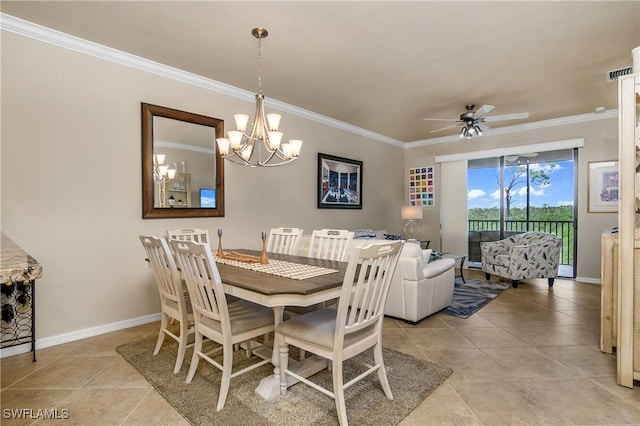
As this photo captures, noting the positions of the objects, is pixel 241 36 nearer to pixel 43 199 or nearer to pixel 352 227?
pixel 43 199

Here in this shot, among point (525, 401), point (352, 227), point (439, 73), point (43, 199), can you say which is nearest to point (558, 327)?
point (525, 401)

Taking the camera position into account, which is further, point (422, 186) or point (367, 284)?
point (422, 186)

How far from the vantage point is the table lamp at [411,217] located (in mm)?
5977

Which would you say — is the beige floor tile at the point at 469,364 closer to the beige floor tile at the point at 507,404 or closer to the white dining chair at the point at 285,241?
the beige floor tile at the point at 507,404

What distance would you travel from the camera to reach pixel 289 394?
1.96 metres

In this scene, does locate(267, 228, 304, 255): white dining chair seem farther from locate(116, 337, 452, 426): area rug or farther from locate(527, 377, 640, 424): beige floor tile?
locate(527, 377, 640, 424): beige floor tile

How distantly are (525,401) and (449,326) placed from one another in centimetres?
123

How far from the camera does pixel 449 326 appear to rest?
3.13m

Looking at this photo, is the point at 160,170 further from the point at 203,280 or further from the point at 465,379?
the point at 465,379

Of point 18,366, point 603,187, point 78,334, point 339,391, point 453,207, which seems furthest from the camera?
point 453,207

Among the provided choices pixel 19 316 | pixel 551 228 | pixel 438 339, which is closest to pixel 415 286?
pixel 438 339

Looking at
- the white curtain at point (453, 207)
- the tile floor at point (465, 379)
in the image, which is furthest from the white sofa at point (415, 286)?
the white curtain at point (453, 207)

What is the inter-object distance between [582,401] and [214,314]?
7.28 ft

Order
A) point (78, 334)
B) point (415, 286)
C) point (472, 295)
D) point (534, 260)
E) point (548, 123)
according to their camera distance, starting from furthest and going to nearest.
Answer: point (548, 123)
point (534, 260)
point (472, 295)
point (415, 286)
point (78, 334)
